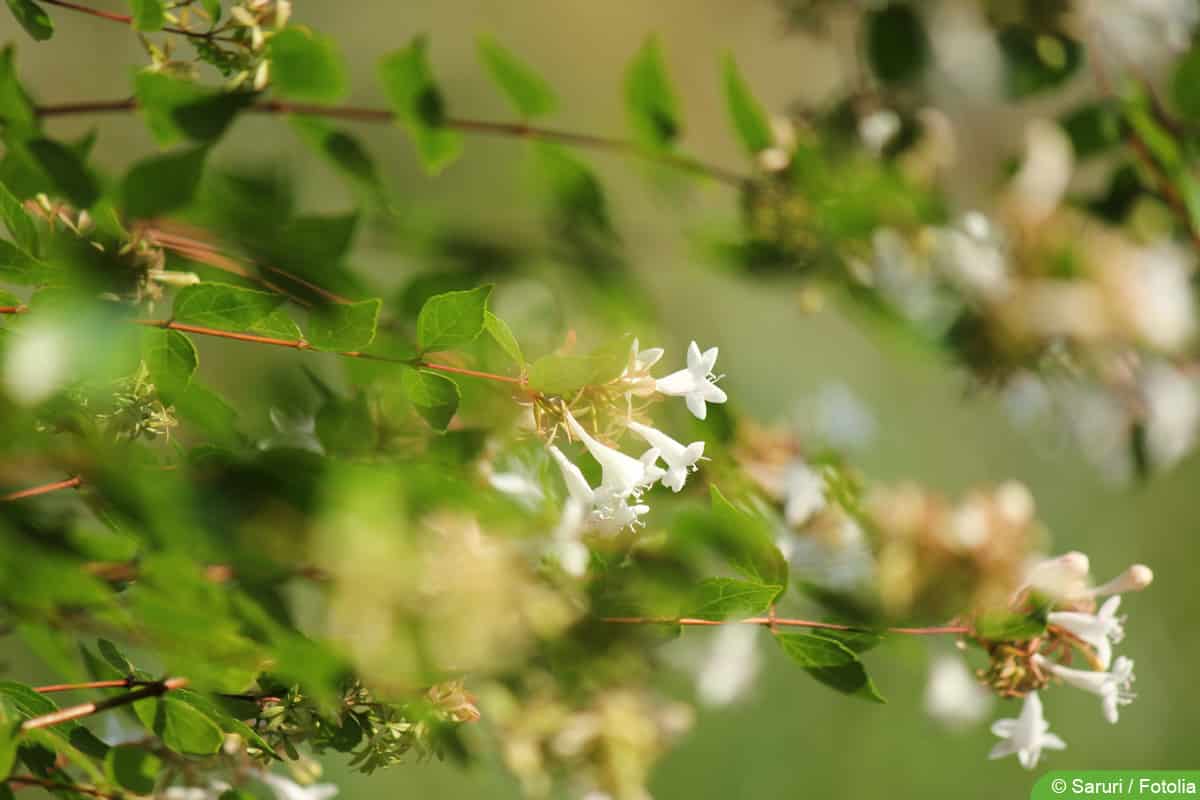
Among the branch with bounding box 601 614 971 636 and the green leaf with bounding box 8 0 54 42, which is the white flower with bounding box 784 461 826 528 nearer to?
the branch with bounding box 601 614 971 636

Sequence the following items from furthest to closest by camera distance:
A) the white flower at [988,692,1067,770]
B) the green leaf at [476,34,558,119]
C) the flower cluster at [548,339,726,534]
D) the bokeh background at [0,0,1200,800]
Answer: the bokeh background at [0,0,1200,800] < the green leaf at [476,34,558,119] < the white flower at [988,692,1067,770] < the flower cluster at [548,339,726,534]

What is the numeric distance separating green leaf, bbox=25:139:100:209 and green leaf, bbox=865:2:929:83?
2.75 feet

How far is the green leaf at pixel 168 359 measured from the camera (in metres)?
0.51

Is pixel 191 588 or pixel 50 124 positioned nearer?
pixel 191 588

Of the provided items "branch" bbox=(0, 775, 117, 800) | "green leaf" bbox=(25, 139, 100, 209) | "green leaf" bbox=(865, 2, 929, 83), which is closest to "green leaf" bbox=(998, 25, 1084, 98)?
"green leaf" bbox=(865, 2, 929, 83)

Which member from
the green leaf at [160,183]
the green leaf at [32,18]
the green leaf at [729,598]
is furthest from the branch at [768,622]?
the green leaf at [32,18]

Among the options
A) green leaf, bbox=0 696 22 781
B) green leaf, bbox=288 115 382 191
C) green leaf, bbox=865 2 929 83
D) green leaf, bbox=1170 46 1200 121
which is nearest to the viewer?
green leaf, bbox=0 696 22 781

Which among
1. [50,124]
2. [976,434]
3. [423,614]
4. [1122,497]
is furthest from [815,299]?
[1122,497]

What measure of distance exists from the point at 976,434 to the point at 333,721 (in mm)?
1783

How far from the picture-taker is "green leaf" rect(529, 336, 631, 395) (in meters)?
0.51

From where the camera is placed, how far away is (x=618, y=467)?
1.76 ft

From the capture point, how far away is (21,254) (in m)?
0.51

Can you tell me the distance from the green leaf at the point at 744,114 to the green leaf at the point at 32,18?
1.65 ft

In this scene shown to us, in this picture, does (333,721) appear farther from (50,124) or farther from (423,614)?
(50,124)
